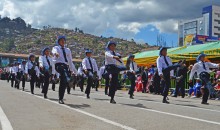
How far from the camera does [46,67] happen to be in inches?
599

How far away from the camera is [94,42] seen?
19638cm

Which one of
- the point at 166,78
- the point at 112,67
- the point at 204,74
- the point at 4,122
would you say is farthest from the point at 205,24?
the point at 4,122

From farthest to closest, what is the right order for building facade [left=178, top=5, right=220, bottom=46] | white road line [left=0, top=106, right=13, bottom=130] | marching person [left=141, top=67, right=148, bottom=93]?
building facade [left=178, top=5, right=220, bottom=46], marching person [left=141, top=67, right=148, bottom=93], white road line [left=0, top=106, right=13, bottom=130]

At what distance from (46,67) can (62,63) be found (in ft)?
11.1

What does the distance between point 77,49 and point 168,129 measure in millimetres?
165508

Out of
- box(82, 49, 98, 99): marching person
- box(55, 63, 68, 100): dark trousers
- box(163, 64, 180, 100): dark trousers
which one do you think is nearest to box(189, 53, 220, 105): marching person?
box(163, 64, 180, 100): dark trousers

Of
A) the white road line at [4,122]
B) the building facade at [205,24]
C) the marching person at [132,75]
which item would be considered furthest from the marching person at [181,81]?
the building facade at [205,24]

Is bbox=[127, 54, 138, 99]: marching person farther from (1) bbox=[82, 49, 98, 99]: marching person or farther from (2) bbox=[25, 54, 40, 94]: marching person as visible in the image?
(2) bbox=[25, 54, 40, 94]: marching person

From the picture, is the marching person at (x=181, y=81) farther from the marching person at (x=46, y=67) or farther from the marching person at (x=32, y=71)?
the marching person at (x=32, y=71)

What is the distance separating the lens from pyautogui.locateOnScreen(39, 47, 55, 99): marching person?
47.0ft

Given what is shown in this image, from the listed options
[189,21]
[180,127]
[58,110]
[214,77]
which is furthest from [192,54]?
[189,21]

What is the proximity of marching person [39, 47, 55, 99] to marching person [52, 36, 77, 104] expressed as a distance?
182 centimetres

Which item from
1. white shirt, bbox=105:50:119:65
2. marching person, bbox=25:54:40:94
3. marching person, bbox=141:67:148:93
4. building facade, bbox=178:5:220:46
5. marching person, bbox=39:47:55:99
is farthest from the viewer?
building facade, bbox=178:5:220:46

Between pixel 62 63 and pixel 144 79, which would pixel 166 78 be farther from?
pixel 144 79
